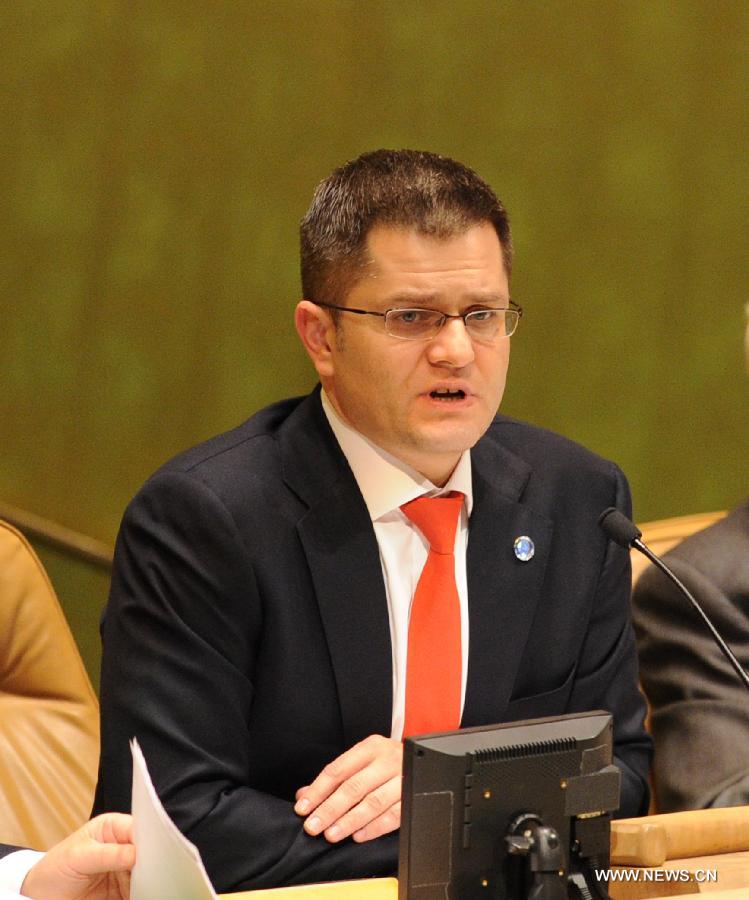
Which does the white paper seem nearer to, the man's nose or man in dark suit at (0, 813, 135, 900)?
man in dark suit at (0, 813, 135, 900)


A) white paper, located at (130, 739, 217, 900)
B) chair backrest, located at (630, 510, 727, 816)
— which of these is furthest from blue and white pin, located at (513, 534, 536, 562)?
white paper, located at (130, 739, 217, 900)

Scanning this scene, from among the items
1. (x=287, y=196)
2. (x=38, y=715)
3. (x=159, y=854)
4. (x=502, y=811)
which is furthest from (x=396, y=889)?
(x=287, y=196)

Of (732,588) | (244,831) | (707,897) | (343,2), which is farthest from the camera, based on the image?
(343,2)

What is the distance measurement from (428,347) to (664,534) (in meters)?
0.93

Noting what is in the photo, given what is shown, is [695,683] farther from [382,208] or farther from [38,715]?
[38,715]

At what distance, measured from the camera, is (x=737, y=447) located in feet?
11.6

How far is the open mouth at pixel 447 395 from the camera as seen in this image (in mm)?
2035

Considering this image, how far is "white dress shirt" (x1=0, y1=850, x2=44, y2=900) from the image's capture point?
1.54 meters

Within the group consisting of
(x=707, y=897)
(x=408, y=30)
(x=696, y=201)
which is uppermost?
(x=408, y=30)

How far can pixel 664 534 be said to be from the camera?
8.96ft

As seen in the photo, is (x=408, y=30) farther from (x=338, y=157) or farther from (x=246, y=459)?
(x=246, y=459)

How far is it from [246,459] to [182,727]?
0.42 metres

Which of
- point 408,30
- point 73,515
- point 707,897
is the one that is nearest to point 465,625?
point 707,897

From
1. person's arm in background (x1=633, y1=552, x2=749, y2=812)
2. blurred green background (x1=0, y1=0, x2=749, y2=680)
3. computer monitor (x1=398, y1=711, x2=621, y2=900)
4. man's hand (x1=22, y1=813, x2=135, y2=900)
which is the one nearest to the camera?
computer monitor (x1=398, y1=711, x2=621, y2=900)
